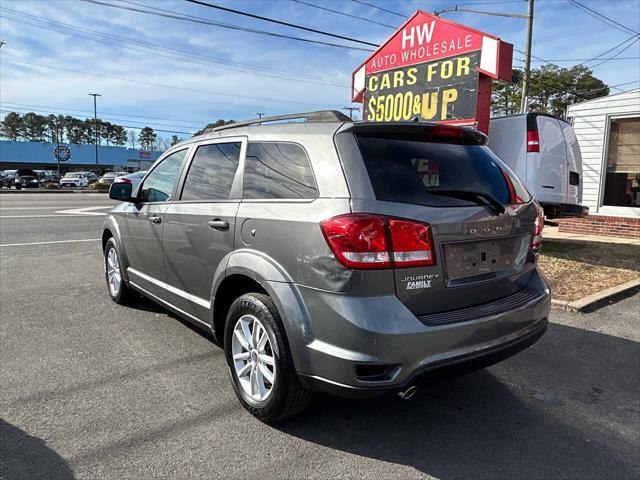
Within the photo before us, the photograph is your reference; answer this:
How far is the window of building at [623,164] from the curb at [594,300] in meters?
6.77

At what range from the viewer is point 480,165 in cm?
317

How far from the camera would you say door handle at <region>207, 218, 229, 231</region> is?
128 inches

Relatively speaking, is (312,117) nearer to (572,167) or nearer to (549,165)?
(549,165)

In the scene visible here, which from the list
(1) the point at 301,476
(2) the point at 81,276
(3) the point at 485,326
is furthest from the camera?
(2) the point at 81,276

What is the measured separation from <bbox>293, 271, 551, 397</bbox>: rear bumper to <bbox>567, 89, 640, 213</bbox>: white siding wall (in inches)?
449

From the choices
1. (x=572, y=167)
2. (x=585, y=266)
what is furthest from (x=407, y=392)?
(x=572, y=167)

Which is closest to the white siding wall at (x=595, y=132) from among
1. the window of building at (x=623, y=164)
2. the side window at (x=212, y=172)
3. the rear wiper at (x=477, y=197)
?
the window of building at (x=623, y=164)

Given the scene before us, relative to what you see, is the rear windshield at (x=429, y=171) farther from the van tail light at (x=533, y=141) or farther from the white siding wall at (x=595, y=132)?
the white siding wall at (x=595, y=132)

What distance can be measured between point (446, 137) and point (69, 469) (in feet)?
9.46

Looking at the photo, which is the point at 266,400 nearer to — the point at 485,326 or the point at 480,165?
the point at 485,326

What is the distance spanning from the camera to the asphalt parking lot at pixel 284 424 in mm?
2613

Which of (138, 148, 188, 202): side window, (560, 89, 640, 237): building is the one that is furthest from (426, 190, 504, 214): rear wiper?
(560, 89, 640, 237): building

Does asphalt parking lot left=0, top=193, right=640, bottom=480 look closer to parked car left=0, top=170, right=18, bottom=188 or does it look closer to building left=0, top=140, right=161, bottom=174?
parked car left=0, top=170, right=18, bottom=188

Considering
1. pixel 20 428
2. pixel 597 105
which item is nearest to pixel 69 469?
pixel 20 428
